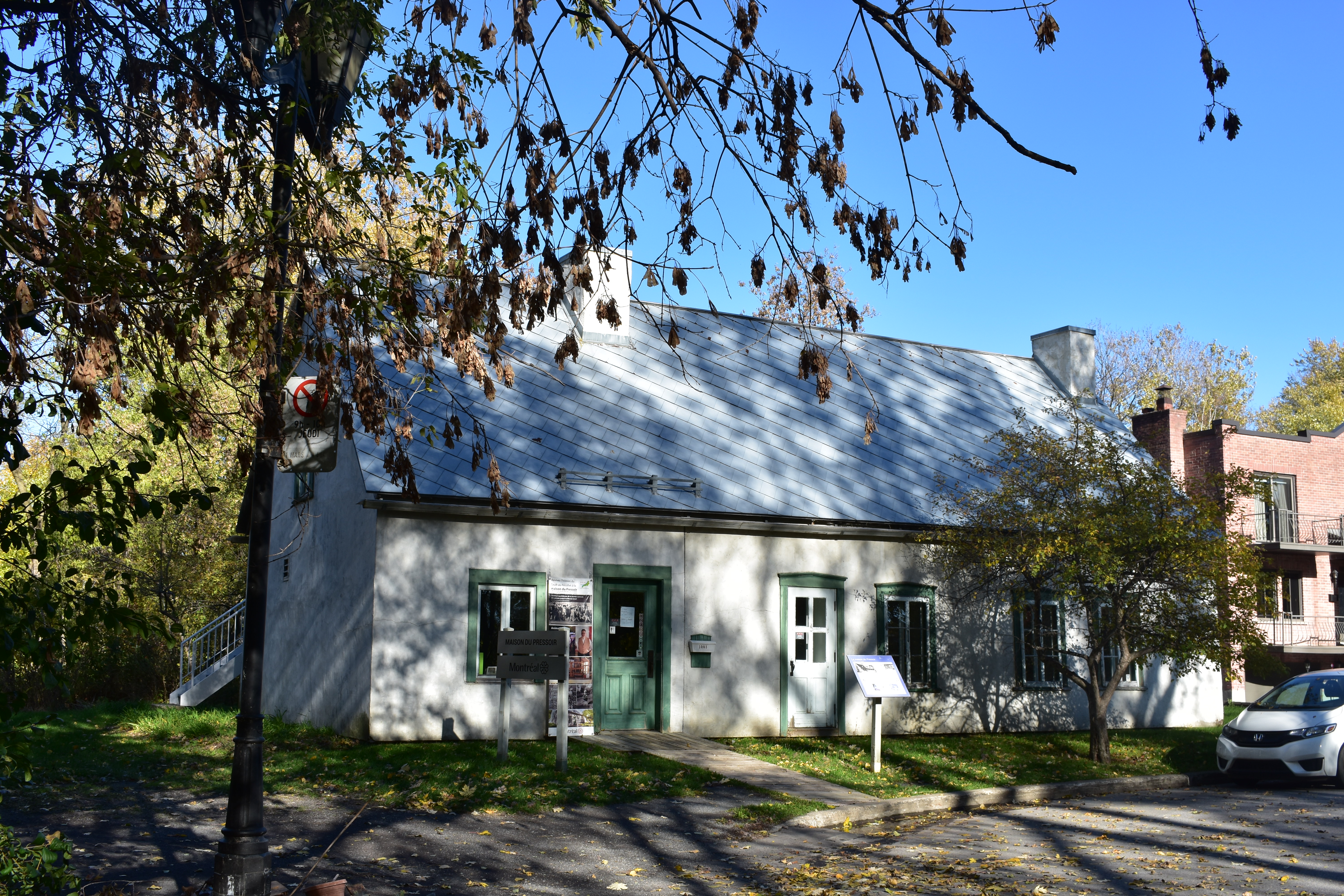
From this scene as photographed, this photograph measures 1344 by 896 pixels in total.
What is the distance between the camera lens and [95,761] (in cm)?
1380

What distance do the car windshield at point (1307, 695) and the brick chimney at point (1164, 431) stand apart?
280 inches

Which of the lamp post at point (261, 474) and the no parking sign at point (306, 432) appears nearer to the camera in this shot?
the lamp post at point (261, 474)

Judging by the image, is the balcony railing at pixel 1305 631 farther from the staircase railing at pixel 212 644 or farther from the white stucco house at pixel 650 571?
the staircase railing at pixel 212 644

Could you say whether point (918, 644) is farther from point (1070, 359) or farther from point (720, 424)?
point (1070, 359)

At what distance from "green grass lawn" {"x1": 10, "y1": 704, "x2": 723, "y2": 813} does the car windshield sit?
8236 mm

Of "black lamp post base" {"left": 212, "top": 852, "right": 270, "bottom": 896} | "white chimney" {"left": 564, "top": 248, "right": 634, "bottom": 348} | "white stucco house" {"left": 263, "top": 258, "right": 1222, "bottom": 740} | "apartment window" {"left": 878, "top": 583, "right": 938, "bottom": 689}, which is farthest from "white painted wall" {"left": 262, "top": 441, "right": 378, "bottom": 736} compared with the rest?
"black lamp post base" {"left": 212, "top": 852, "right": 270, "bottom": 896}

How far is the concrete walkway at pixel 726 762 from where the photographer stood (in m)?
12.4

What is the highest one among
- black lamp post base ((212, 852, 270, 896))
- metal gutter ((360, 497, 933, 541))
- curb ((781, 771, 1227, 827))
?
metal gutter ((360, 497, 933, 541))

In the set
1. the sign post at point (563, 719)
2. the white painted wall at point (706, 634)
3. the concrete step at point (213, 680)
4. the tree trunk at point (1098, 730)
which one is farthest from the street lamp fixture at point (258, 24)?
the concrete step at point (213, 680)

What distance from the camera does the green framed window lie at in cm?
1575

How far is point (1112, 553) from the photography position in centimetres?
1509

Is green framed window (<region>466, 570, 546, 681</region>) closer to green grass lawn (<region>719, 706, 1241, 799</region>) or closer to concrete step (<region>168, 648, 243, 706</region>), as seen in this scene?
green grass lawn (<region>719, 706, 1241, 799</region>)

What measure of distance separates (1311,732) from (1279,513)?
22991mm

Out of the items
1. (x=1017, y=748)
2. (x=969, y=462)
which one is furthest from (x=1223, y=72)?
(x=969, y=462)
